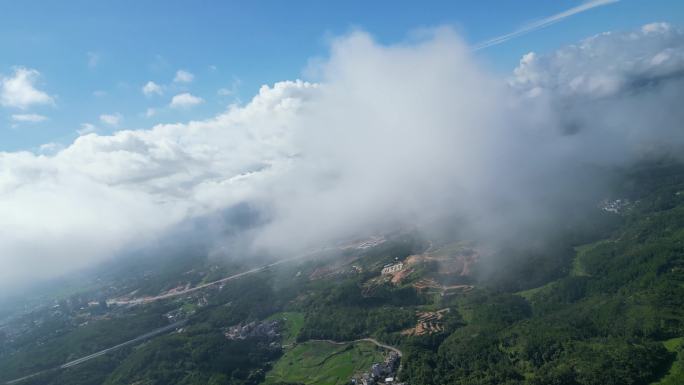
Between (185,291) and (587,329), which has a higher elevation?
(185,291)

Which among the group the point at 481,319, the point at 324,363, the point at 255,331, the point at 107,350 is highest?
the point at 107,350

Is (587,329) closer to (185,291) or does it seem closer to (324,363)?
(324,363)

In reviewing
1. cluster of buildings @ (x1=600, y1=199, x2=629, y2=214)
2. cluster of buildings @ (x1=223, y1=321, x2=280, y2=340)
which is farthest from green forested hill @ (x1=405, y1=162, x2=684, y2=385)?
cluster of buildings @ (x1=223, y1=321, x2=280, y2=340)

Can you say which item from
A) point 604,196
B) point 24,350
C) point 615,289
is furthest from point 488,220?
point 24,350

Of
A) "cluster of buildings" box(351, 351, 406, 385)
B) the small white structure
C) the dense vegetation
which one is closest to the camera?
the dense vegetation

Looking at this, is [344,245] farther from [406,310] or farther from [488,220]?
[406,310]

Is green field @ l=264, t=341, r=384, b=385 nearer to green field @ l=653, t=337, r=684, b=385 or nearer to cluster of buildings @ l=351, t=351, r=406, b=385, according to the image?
cluster of buildings @ l=351, t=351, r=406, b=385

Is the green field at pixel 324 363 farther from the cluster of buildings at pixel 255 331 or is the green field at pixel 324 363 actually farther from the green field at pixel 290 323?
the cluster of buildings at pixel 255 331

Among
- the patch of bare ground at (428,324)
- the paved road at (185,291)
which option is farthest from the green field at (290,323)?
the paved road at (185,291)

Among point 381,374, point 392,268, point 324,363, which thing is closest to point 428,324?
point 381,374
